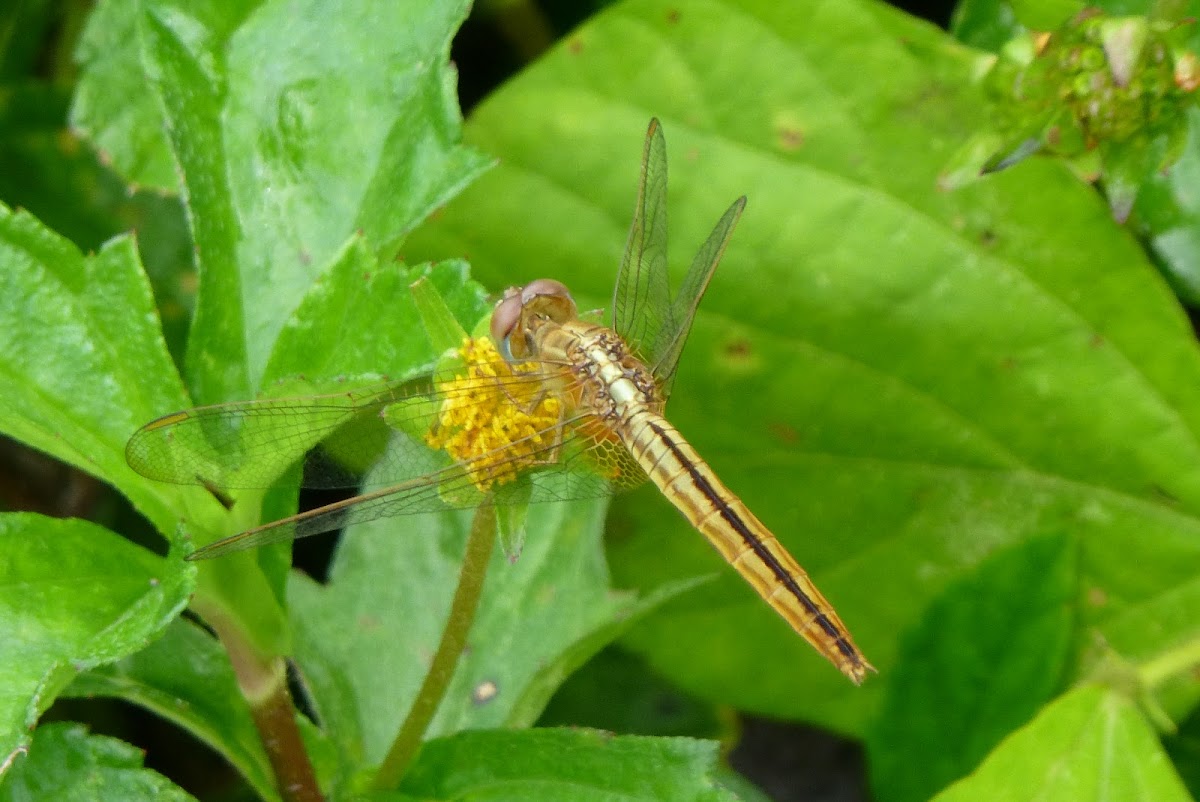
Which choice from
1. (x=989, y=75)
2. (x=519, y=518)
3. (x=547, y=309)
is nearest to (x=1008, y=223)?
(x=989, y=75)

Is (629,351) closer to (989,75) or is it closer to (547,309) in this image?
(547,309)

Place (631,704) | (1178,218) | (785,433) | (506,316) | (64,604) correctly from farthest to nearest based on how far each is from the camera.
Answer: (631,704) < (785,433) < (1178,218) < (506,316) < (64,604)

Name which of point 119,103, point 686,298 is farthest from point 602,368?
point 119,103

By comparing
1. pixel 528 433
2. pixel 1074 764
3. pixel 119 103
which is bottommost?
pixel 1074 764

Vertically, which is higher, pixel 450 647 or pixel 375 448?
pixel 375 448

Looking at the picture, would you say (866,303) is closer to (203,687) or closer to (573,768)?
(573,768)

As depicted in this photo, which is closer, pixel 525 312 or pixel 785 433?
pixel 525 312

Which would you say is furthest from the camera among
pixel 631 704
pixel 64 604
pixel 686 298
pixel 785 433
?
pixel 631 704
